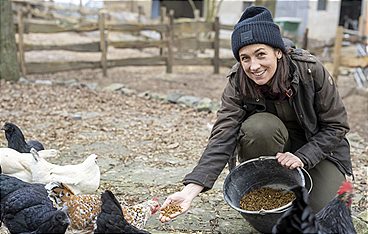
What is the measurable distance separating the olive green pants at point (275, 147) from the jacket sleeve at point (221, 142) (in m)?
0.08

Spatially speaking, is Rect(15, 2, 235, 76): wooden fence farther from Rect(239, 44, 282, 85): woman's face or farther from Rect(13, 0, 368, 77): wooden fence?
Rect(239, 44, 282, 85): woman's face

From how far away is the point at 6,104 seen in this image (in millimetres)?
6496

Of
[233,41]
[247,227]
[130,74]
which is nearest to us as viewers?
[233,41]

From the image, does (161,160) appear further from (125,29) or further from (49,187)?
(125,29)

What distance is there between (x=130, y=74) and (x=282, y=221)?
9377mm

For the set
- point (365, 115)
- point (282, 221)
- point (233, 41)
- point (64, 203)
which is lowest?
point (365, 115)

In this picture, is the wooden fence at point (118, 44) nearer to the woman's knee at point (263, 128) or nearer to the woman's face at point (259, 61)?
the woman's knee at point (263, 128)

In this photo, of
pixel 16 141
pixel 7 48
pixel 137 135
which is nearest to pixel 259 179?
pixel 16 141


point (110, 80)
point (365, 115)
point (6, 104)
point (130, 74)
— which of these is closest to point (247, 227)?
point (6, 104)

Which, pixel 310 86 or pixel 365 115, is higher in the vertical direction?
pixel 310 86

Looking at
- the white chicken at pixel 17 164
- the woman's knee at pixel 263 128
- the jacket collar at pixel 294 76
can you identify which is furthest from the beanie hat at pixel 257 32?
the white chicken at pixel 17 164

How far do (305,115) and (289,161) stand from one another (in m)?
0.33

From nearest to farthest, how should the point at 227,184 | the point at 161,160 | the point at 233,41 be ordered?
the point at 233,41 → the point at 227,184 → the point at 161,160

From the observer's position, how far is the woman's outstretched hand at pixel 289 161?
2.72 m
